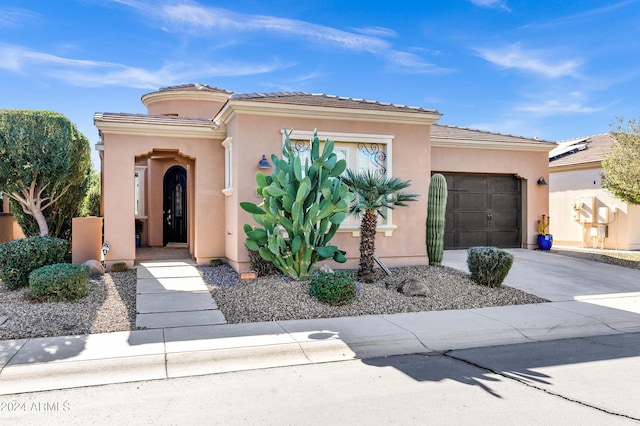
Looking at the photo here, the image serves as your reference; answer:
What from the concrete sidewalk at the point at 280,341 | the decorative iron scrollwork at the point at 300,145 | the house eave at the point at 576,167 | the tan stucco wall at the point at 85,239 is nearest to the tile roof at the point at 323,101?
the decorative iron scrollwork at the point at 300,145

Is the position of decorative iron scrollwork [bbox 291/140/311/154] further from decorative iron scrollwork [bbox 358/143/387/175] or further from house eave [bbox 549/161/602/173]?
house eave [bbox 549/161/602/173]

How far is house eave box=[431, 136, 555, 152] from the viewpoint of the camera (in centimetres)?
1387

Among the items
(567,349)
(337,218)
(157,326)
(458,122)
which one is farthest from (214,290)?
(458,122)

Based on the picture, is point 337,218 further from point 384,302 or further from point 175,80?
point 175,80

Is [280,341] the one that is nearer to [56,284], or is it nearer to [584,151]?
[56,284]

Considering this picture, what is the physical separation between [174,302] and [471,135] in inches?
425

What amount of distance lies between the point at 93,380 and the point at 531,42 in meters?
14.1

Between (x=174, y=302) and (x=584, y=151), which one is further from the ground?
(x=584, y=151)

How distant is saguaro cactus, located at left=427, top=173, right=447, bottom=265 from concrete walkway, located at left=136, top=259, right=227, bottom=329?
5550 millimetres

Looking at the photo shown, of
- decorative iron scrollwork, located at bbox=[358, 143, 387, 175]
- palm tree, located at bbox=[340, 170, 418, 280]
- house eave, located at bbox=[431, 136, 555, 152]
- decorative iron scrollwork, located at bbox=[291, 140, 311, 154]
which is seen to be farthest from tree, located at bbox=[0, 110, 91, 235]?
house eave, located at bbox=[431, 136, 555, 152]

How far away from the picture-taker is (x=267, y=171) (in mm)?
10234

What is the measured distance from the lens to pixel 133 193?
10961 mm

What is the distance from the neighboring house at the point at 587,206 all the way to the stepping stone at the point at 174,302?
13840 millimetres

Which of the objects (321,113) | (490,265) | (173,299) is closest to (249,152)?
(321,113)
